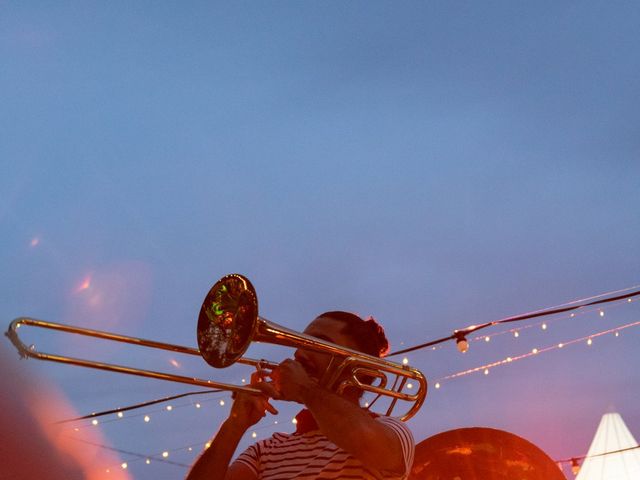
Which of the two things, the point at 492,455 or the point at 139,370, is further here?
the point at 492,455

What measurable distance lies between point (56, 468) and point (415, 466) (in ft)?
8.71

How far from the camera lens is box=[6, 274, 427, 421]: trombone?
2400mm

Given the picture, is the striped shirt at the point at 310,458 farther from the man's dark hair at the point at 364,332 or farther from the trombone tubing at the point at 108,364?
the man's dark hair at the point at 364,332

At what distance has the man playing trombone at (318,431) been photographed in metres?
2.13

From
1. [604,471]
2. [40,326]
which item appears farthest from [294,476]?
[604,471]

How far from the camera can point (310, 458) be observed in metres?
2.31

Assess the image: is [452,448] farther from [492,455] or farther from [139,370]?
[139,370]

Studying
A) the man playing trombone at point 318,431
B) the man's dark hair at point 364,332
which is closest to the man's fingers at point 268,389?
the man playing trombone at point 318,431

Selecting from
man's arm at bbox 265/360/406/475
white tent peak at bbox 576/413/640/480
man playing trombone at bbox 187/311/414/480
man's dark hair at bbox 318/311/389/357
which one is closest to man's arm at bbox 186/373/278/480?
man playing trombone at bbox 187/311/414/480

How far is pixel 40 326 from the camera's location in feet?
7.96

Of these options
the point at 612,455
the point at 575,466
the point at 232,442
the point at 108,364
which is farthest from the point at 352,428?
the point at 612,455

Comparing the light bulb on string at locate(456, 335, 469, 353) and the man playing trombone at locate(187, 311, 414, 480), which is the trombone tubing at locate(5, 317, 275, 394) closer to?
the man playing trombone at locate(187, 311, 414, 480)

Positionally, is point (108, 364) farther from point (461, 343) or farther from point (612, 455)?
point (612, 455)

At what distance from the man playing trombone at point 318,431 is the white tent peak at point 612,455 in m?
10.2
